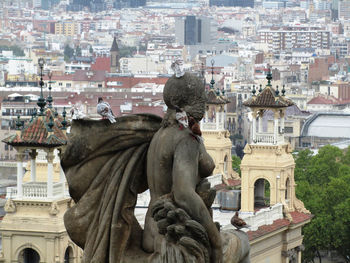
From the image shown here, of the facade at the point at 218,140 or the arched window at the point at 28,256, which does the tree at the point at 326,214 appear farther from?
the arched window at the point at 28,256

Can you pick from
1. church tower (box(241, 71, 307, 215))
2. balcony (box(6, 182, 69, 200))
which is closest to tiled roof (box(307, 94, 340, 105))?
church tower (box(241, 71, 307, 215))

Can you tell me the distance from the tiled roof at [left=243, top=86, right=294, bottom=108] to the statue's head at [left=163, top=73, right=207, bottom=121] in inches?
1100

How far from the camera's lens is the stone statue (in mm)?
12125

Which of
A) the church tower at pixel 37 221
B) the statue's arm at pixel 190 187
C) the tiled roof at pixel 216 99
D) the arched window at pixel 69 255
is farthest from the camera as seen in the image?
the tiled roof at pixel 216 99

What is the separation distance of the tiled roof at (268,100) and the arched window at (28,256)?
11.0 metres

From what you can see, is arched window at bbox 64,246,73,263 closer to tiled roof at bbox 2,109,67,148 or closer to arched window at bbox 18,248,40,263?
arched window at bbox 18,248,40,263

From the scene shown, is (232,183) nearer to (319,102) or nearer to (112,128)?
(112,128)

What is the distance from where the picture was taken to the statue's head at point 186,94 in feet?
40.8

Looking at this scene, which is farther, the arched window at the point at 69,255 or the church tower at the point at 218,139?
the church tower at the point at 218,139

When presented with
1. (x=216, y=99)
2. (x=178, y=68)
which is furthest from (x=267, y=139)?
(x=178, y=68)

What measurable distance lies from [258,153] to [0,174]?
1643 cm

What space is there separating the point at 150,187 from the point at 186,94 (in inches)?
27.0

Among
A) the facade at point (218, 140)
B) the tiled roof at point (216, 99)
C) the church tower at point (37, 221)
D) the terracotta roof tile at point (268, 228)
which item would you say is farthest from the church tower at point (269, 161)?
the church tower at point (37, 221)

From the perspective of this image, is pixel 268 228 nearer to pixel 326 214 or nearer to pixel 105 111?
pixel 326 214
